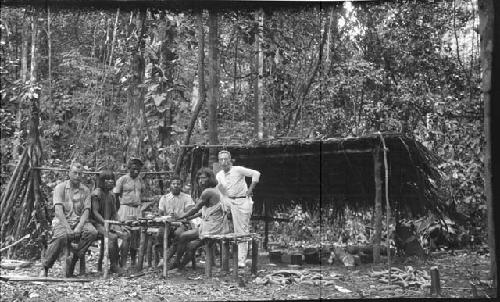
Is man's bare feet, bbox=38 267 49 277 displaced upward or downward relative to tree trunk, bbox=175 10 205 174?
downward

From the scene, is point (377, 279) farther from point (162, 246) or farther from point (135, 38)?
point (135, 38)

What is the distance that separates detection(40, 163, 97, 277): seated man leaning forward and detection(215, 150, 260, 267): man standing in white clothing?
65.5 inches

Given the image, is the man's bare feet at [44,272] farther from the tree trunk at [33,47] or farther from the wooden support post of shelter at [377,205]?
the wooden support post of shelter at [377,205]

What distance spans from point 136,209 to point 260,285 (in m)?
1.79

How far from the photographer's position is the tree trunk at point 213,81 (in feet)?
28.0

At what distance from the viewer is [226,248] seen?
823cm

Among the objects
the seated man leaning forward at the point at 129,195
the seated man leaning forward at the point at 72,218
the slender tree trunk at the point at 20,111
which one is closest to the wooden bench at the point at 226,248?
the seated man leaning forward at the point at 129,195

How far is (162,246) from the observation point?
8.30m

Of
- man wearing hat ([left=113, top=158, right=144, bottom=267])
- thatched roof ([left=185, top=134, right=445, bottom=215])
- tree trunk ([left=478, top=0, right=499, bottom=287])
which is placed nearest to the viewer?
tree trunk ([left=478, top=0, right=499, bottom=287])

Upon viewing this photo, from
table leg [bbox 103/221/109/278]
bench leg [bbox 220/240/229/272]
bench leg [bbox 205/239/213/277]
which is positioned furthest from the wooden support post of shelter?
table leg [bbox 103/221/109/278]

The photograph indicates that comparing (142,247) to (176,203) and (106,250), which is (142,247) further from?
(176,203)

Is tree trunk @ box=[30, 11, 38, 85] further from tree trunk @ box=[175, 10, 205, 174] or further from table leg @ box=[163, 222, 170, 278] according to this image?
table leg @ box=[163, 222, 170, 278]

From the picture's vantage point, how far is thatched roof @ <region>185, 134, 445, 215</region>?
8492 mm

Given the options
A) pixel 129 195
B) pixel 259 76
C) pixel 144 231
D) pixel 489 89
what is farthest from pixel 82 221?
pixel 489 89
